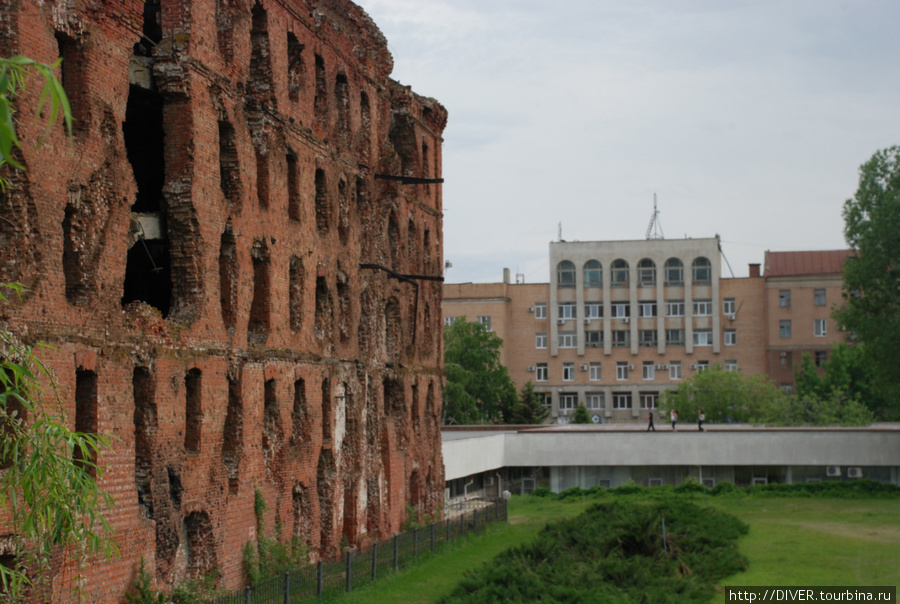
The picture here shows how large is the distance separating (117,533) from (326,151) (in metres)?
13.7

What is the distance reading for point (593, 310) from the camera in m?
81.5

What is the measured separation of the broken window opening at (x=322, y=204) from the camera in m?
29.3

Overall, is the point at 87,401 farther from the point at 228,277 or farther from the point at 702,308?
the point at 702,308

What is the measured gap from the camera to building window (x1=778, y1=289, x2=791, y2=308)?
7819 centimetres

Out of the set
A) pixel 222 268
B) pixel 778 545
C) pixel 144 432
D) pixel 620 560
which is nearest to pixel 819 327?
pixel 778 545

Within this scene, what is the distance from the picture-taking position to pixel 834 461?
49.5m

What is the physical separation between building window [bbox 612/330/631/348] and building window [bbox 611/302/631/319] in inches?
47.1

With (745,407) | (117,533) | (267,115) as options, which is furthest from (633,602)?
(745,407)

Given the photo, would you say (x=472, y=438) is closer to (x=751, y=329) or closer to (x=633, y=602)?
(x=633, y=602)

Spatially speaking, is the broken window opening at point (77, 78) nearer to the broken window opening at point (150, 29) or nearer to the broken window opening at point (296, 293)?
the broken window opening at point (150, 29)

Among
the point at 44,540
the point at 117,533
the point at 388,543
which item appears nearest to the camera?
the point at 44,540

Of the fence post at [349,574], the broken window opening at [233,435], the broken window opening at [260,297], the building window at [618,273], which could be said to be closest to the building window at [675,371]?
the building window at [618,273]

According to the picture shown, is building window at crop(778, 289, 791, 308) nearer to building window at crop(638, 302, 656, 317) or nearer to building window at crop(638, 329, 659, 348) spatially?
building window at crop(638, 302, 656, 317)

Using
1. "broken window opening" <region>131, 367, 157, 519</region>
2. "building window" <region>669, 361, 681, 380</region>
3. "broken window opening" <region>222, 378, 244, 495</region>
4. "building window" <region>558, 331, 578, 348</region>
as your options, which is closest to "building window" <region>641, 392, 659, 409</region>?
"building window" <region>669, 361, 681, 380</region>
